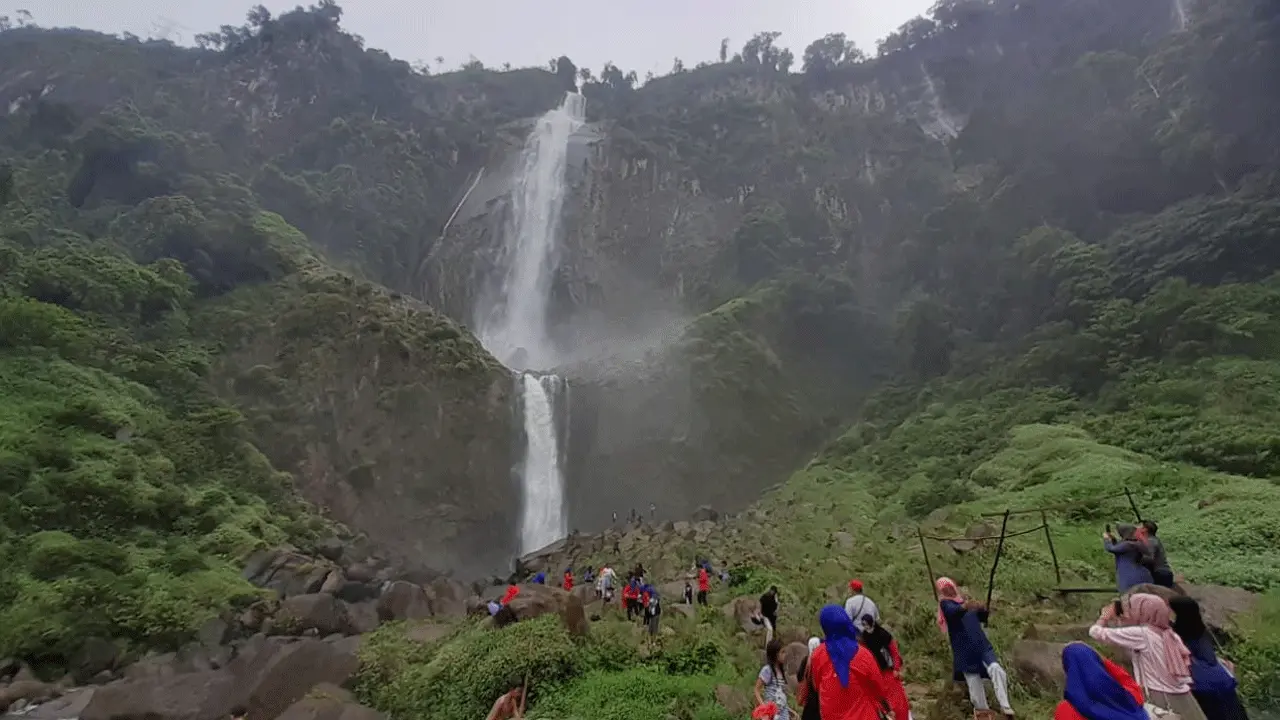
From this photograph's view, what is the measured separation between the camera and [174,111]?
45.2 meters

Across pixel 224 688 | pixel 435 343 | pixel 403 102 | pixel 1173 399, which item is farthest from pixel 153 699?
pixel 403 102

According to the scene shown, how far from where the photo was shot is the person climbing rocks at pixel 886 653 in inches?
153

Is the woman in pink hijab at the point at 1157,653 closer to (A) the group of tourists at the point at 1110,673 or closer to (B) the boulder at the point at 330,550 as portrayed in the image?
(A) the group of tourists at the point at 1110,673

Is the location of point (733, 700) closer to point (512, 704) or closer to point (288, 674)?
point (512, 704)

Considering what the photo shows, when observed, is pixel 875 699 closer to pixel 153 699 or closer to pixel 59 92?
pixel 153 699

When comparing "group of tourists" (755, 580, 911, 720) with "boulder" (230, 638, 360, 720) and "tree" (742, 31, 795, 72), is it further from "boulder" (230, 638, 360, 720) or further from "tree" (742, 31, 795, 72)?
"tree" (742, 31, 795, 72)

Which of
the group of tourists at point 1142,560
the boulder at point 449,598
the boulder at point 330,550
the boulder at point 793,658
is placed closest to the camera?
the group of tourists at point 1142,560

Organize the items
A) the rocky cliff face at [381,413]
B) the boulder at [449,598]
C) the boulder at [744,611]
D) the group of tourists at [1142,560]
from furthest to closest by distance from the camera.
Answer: the rocky cliff face at [381,413] < the boulder at [449,598] < the boulder at [744,611] < the group of tourists at [1142,560]

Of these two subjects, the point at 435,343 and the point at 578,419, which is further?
the point at 578,419

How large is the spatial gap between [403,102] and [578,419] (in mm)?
37735

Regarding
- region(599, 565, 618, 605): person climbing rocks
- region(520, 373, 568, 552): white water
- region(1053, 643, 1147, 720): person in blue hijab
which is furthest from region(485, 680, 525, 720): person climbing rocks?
region(520, 373, 568, 552): white water

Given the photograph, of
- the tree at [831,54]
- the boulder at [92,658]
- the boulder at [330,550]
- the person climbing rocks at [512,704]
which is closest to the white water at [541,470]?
the boulder at [330,550]

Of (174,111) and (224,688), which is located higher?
(174,111)

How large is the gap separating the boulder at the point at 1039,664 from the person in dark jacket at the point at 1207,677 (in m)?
2.22
